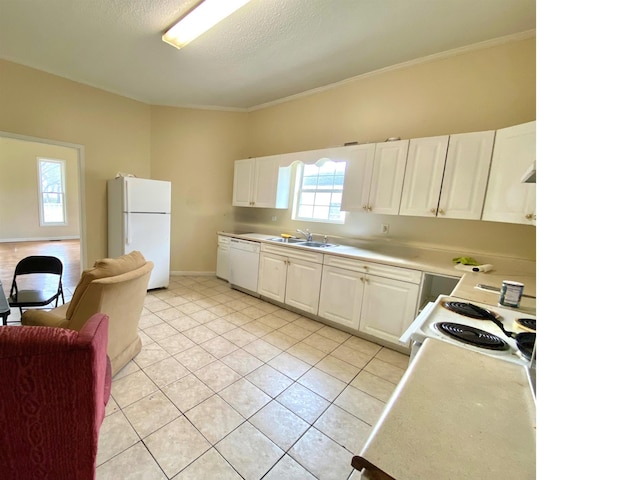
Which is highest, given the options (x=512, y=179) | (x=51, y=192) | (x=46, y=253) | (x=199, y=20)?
(x=199, y=20)

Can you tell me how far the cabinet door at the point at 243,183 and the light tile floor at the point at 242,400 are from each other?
196 cm

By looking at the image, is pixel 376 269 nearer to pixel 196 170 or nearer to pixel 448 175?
pixel 448 175

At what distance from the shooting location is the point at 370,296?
2.58m

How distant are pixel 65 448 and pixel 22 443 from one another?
0.42 feet

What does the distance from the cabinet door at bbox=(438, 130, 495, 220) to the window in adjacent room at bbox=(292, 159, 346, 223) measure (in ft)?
4.44

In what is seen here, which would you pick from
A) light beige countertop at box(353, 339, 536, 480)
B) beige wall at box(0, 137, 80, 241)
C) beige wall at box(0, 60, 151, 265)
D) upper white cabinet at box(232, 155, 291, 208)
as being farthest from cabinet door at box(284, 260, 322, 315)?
beige wall at box(0, 137, 80, 241)

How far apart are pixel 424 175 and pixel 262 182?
7.81ft

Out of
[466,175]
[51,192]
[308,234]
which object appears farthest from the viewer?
[51,192]

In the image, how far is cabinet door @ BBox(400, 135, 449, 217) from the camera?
242 centimetres

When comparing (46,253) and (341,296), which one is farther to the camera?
(46,253)

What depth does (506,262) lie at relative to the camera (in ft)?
7.81

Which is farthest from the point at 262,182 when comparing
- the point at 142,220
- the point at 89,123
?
the point at 89,123

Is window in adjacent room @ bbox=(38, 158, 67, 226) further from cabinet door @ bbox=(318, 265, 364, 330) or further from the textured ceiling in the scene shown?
cabinet door @ bbox=(318, 265, 364, 330)
